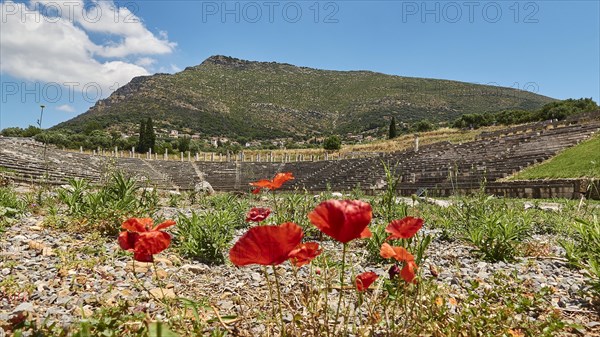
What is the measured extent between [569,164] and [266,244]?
20.0 m

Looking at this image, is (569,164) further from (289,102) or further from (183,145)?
(289,102)

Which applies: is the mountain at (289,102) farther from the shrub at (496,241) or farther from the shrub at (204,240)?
the shrub at (496,241)

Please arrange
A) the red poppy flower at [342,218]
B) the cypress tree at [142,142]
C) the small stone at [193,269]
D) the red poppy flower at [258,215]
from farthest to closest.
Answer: the cypress tree at [142,142] → the small stone at [193,269] → the red poppy flower at [258,215] → the red poppy flower at [342,218]

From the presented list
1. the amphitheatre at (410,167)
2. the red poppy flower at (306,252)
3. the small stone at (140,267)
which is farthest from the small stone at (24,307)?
the amphitheatre at (410,167)

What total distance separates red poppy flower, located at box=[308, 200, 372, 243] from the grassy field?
16745 mm

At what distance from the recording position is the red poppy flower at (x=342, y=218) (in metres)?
1.02

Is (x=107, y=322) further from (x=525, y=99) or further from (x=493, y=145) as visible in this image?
(x=525, y=99)

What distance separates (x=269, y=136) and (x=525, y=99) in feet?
221

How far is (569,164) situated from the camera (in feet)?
54.3

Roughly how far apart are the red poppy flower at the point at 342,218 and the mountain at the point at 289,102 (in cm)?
7733

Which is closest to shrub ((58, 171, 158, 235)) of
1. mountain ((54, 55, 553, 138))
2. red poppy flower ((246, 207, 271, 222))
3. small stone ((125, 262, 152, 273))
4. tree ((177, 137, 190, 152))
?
small stone ((125, 262, 152, 273))

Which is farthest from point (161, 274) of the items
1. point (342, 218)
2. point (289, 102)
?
point (289, 102)

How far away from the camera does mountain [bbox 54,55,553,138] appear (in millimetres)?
82875

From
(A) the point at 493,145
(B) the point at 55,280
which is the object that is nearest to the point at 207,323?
(B) the point at 55,280
